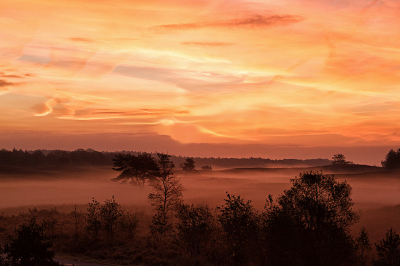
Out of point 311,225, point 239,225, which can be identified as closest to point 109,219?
point 239,225

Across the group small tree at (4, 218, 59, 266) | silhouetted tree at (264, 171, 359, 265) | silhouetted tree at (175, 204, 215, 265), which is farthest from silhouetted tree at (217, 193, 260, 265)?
small tree at (4, 218, 59, 266)

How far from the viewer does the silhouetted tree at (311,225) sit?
33125mm

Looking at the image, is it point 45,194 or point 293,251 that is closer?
point 293,251

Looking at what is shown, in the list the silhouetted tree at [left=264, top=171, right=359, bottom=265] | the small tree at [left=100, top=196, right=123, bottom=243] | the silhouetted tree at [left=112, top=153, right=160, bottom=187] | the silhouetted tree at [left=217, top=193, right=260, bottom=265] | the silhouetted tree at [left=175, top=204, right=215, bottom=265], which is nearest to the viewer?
the silhouetted tree at [left=264, top=171, right=359, bottom=265]

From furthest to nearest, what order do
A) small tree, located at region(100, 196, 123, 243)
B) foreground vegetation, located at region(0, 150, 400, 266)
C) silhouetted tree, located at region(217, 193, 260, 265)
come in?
small tree, located at region(100, 196, 123, 243) → silhouetted tree, located at region(217, 193, 260, 265) → foreground vegetation, located at region(0, 150, 400, 266)

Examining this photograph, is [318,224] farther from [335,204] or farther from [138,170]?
[138,170]

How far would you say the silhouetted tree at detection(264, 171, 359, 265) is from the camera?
109ft

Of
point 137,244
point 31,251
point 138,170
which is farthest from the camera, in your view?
point 138,170

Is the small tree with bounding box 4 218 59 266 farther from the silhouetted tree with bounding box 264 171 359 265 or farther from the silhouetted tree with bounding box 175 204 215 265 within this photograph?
the silhouetted tree with bounding box 264 171 359 265

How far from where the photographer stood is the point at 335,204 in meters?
40.7

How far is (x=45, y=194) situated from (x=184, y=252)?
119m

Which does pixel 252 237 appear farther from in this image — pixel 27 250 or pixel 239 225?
pixel 27 250

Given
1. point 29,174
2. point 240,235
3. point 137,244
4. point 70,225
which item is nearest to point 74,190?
point 29,174

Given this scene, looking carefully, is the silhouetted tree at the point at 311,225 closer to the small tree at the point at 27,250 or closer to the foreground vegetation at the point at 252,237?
the foreground vegetation at the point at 252,237
